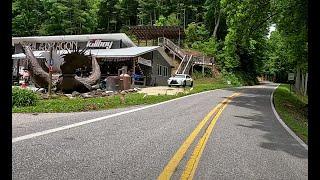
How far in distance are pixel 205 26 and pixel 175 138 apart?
71.6 m

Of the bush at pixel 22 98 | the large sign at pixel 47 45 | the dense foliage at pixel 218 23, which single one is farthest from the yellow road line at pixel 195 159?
the large sign at pixel 47 45

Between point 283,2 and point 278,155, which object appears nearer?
point 278,155

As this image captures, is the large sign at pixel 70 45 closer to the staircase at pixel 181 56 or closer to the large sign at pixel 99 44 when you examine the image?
the large sign at pixel 99 44

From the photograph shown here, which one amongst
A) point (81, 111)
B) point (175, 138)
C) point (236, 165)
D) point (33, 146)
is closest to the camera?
point (236, 165)

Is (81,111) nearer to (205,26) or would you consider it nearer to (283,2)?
(283,2)

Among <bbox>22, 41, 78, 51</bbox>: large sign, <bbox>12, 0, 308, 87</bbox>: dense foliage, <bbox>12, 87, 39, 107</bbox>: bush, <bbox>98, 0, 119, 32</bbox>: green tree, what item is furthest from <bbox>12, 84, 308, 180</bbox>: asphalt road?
<bbox>98, 0, 119, 32</bbox>: green tree

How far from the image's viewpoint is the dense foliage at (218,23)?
86.5 ft

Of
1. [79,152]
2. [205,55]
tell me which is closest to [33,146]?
[79,152]

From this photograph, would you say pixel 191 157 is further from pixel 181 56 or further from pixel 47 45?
pixel 181 56

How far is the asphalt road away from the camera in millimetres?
5574

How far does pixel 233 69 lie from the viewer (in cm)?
6144
